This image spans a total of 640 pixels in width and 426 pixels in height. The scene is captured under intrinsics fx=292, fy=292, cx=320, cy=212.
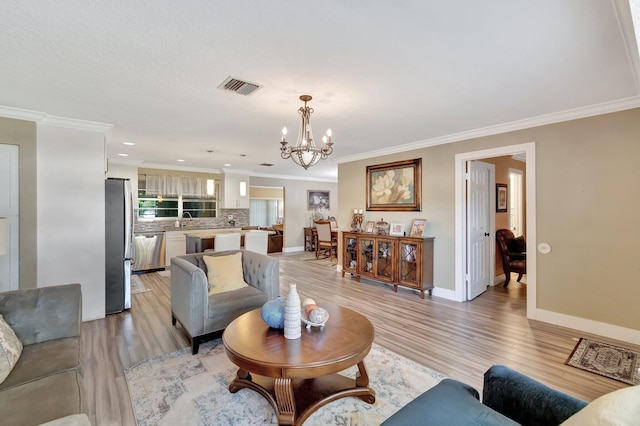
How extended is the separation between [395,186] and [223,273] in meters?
3.34

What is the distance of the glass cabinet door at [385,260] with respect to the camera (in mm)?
4883

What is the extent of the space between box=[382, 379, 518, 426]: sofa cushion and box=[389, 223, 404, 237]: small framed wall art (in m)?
3.81

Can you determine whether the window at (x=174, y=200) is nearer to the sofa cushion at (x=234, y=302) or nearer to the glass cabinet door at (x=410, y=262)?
the sofa cushion at (x=234, y=302)

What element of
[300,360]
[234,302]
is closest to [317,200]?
[234,302]

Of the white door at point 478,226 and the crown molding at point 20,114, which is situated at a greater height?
the crown molding at point 20,114

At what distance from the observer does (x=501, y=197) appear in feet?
17.8

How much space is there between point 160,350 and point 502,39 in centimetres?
376

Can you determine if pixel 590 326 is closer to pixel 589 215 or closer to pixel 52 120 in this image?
pixel 589 215

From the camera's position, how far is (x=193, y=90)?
8.71 ft

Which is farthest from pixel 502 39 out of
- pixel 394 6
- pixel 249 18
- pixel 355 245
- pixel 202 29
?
pixel 355 245

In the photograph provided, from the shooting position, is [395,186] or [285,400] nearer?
[285,400]

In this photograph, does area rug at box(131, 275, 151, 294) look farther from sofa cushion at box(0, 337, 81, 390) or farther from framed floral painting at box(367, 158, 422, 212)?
framed floral painting at box(367, 158, 422, 212)

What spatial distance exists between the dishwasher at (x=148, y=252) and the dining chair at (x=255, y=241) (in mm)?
2287

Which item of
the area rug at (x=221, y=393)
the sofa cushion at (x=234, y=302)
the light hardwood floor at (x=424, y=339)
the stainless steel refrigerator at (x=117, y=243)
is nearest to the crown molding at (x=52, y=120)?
the stainless steel refrigerator at (x=117, y=243)
